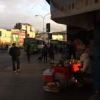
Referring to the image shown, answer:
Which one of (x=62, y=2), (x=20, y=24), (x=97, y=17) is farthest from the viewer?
(x=20, y=24)

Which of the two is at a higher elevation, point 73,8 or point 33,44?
point 73,8

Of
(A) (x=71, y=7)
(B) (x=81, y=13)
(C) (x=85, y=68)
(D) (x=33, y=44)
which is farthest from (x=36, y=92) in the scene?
(D) (x=33, y=44)

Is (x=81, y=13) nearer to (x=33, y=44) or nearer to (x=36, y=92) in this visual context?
(x=36, y=92)

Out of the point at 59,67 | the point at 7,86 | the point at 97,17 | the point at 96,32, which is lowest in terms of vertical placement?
the point at 7,86


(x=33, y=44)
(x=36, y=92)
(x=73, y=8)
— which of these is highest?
(x=73, y=8)

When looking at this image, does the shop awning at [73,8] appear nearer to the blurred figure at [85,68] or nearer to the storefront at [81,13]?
the storefront at [81,13]

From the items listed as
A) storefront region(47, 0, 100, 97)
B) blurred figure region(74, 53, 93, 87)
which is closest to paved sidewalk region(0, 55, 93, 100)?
blurred figure region(74, 53, 93, 87)

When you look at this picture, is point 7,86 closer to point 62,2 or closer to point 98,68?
point 98,68

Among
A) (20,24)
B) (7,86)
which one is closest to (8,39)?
(20,24)

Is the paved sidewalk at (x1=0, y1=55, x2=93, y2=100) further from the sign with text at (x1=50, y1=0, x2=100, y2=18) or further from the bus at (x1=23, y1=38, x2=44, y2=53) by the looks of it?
the bus at (x1=23, y1=38, x2=44, y2=53)

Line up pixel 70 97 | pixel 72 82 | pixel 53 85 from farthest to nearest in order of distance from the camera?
pixel 72 82
pixel 53 85
pixel 70 97

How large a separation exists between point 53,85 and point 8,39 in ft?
260

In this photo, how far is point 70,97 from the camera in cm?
773

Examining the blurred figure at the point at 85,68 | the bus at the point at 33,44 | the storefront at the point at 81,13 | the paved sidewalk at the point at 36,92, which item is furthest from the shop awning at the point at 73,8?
the bus at the point at 33,44
